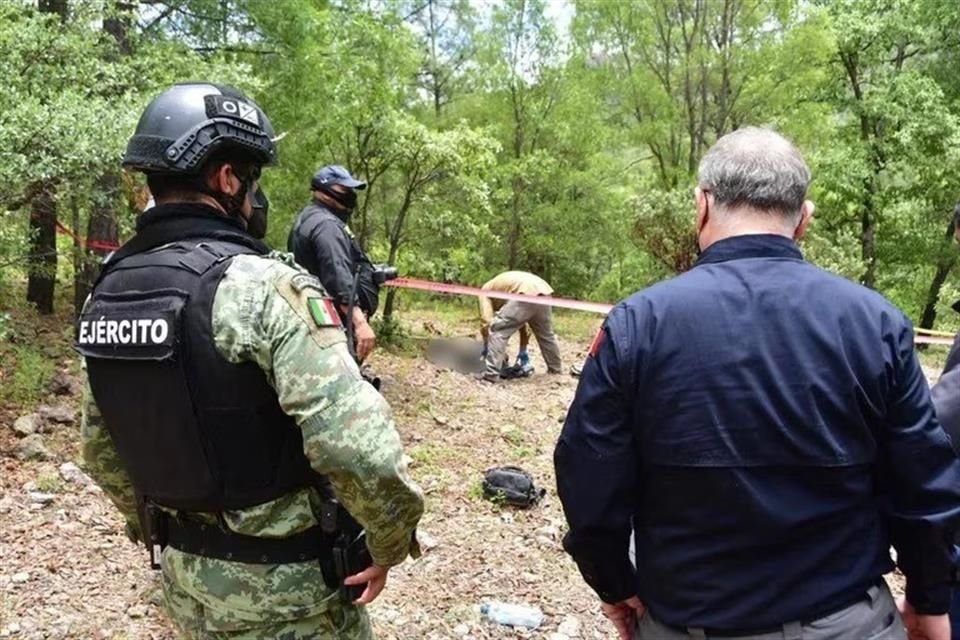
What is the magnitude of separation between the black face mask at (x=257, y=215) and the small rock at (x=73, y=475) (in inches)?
136

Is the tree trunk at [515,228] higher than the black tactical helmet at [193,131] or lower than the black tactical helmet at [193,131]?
lower

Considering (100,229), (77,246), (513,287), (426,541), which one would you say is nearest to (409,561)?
(426,541)

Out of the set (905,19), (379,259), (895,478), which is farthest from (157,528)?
(905,19)

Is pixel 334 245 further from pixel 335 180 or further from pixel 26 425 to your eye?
pixel 26 425

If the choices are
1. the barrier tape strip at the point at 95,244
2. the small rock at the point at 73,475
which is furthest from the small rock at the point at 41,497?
the barrier tape strip at the point at 95,244

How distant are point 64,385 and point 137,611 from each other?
3.27 meters

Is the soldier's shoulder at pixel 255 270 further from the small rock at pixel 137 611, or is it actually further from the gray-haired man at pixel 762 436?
the small rock at pixel 137 611

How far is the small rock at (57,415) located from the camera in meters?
5.56

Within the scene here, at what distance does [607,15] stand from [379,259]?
978 cm

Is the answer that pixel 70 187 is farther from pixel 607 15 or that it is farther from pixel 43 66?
pixel 607 15

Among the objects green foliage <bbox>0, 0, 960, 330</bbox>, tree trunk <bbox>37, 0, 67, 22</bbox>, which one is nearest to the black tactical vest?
green foliage <bbox>0, 0, 960, 330</bbox>

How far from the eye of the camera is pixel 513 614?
143 inches

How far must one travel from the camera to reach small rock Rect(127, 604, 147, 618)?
352cm

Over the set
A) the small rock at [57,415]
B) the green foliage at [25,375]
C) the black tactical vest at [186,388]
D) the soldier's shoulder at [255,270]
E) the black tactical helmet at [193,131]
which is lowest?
the small rock at [57,415]
